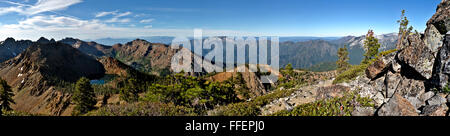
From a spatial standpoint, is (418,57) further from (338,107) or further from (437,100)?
(338,107)

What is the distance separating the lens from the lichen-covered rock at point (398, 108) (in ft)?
35.8

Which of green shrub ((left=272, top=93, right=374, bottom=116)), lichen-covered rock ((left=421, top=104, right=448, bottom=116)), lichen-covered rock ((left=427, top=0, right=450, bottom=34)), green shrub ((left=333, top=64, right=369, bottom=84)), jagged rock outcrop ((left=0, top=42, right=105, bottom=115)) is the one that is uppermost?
lichen-covered rock ((left=427, top=0, right=450, bottom=34))

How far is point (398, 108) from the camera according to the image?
11211mm

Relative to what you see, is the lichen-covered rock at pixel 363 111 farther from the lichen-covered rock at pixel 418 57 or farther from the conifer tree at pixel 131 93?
the conifer tree at pixel 131 93

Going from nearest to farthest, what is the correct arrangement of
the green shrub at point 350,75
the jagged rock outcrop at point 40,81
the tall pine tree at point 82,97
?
the green shrub at point 350,75 < the tall pine tree at point 82,97 < the jagged rock outcrop at point 40,81

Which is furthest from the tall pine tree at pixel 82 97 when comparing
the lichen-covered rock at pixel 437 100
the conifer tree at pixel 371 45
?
the conifer tree at pixel 371 45

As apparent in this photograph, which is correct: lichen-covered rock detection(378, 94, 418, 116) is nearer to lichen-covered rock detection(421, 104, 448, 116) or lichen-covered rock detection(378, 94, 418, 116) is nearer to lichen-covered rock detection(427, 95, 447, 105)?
lichen-covered rock detection(421, 104, 448, 116)

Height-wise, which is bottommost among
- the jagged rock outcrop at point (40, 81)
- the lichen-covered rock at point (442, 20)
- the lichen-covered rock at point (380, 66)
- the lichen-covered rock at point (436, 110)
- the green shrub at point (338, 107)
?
the jagged rock outcrop at point (40, 81)

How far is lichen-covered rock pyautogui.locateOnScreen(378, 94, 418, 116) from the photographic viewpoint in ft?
35.8

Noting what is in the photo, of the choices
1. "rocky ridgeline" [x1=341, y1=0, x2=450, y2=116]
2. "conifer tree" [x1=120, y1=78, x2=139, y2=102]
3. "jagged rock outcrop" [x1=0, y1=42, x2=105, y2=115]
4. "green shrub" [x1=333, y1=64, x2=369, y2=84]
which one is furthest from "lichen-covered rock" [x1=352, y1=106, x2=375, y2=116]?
"jagged rock outcrop" [x1=0, y1=42, x2=105, y2=115]
